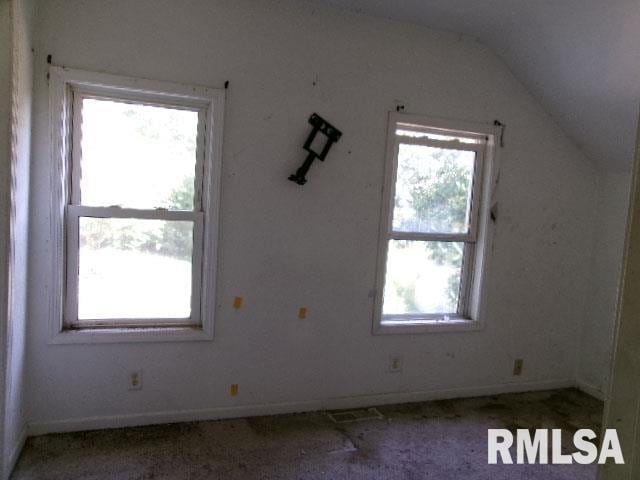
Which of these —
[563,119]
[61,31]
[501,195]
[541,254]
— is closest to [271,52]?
[61,31]

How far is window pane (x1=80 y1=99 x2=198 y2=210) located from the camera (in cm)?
252

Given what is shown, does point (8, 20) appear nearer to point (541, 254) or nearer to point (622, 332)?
point (622, 332)

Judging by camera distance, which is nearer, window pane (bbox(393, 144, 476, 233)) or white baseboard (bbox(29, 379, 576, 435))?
white baseboard (bbox(29, 379, 576, 435))

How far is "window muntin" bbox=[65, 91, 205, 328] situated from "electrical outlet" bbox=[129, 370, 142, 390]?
266mm

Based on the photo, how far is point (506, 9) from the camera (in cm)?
263

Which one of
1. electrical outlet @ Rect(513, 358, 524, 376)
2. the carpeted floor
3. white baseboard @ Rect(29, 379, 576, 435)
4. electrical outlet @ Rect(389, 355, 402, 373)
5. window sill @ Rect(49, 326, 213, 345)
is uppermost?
window sill @ Rect(49, 326, 213, 345)

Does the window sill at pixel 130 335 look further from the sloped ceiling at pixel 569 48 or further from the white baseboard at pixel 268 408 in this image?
the sloped ceiling at pixel 569 48

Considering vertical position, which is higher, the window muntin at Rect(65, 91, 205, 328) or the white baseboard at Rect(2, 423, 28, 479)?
the window muntin at Rect(65, 91, 205, 328)

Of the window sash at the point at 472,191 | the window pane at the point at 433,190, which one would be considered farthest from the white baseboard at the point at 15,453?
the window pane at the point at 433,190

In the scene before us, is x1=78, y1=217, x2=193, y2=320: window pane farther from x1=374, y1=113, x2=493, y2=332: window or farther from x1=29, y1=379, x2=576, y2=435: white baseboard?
x1=374, y1=113, x2=493, y2=332: window

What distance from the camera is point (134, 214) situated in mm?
2559

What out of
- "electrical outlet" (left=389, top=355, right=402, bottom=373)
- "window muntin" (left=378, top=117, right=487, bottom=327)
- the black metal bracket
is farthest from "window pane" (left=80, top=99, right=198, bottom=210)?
"electrical outlet" (left=389, top=355, right=402, bottom=373)

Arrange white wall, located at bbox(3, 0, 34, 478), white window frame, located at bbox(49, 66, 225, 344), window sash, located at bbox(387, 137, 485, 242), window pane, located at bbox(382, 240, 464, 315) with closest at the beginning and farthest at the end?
white wall, located at bbox(3, 0, 34, 478), white window frame, located at bbox(49, 66, 225, 344), window sash, located at bbox(387, 137, 485, 242), window pane, located at bbox(382, 240, 464, 315)

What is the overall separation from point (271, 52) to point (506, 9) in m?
1.35
